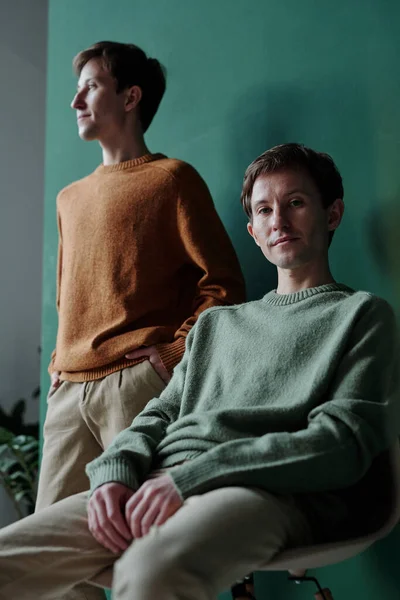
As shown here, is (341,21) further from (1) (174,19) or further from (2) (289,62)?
(1) (174,19)

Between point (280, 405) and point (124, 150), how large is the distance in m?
0.88

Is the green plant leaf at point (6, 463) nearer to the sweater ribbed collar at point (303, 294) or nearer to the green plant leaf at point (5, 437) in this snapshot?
the green plant leaf at point (5, 437)

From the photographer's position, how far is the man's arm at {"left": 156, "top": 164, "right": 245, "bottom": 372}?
1619 millimetres

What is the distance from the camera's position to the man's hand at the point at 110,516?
1.05m

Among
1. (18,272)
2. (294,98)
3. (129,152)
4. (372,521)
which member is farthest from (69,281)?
(18,272)

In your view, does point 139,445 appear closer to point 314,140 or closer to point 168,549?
point 168,549

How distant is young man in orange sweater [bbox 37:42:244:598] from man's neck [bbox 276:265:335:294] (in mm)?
333

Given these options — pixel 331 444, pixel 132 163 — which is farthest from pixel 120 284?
pixel 331 444

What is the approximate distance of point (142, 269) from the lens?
165 centimetres

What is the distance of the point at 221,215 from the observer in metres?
1.83

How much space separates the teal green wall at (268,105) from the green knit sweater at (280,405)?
0.58 feet

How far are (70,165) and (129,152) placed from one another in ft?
1.47

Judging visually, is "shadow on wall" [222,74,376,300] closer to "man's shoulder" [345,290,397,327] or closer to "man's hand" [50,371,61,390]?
"man's shoulder" [345,290,397,327]

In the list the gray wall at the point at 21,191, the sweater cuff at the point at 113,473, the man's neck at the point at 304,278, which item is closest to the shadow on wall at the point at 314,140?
the man's neck at the point at 304,278
